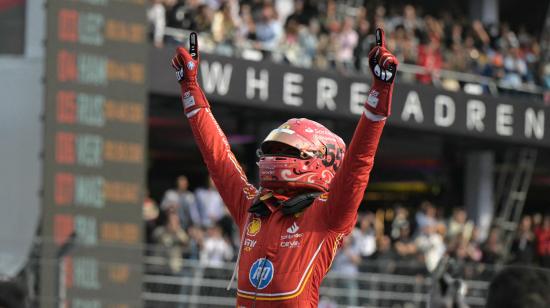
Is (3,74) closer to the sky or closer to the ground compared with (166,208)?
closer to the sky

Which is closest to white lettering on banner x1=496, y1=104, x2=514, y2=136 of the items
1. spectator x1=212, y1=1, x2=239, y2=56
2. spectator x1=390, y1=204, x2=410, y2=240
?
spectator x1=390, y1=204, x2=410, y2=240

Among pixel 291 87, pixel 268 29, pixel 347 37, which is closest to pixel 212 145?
pixel 268 29

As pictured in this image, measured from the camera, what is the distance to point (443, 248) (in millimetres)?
18359

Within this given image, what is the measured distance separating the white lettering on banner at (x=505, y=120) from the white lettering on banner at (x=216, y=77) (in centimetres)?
567

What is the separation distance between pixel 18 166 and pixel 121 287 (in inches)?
83.5

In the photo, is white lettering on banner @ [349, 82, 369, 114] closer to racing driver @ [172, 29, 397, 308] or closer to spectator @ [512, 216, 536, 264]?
spectator @ [512, 216, 536, 264]

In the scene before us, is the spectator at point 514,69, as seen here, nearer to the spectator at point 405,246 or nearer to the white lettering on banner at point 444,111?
the white lettering on banner at point 444,111

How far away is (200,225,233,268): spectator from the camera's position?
15107 mm

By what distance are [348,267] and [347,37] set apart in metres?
4.98

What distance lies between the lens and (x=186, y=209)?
53.7 ft

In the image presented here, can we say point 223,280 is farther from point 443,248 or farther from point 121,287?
point 443,248

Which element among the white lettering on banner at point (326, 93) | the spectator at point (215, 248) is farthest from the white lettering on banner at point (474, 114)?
the spectator at point (215, 248)

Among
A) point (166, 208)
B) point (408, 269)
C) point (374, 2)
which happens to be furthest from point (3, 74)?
point (374, 2)

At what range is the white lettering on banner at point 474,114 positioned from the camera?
69.5ft
